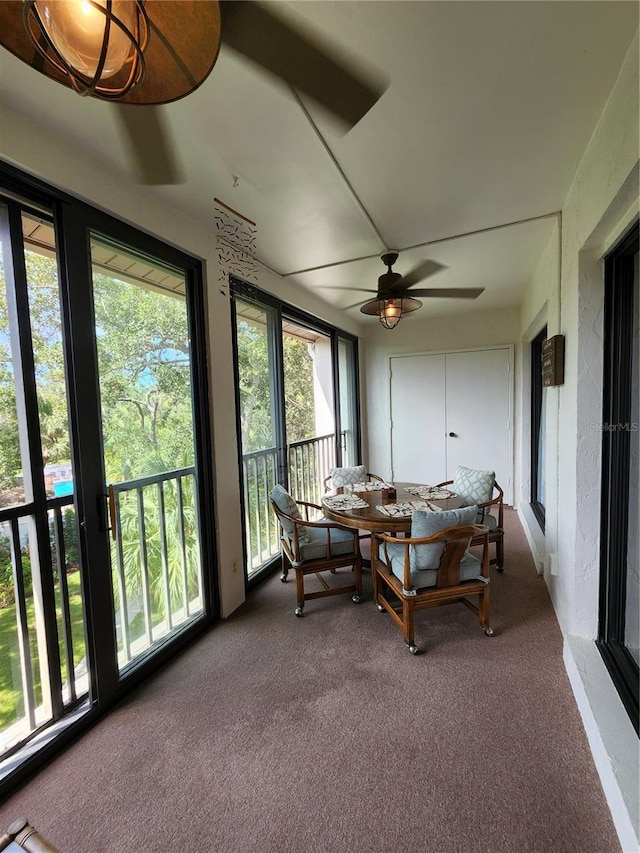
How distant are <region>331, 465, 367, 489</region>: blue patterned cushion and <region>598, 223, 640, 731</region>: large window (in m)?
2.01

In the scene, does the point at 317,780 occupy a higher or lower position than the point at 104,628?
lower

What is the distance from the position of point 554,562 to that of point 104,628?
2.70 metres

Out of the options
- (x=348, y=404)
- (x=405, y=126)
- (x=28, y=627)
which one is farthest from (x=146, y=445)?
(x=348, y=404)

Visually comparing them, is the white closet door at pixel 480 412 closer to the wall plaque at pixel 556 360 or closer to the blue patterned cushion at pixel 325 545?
the wall plaque at pixel 556 360

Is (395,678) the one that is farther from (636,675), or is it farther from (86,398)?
(86,398)

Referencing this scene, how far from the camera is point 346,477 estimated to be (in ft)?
11.4

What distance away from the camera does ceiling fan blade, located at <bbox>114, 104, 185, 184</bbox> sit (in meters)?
1.35

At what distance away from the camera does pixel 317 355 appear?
4.62 meters

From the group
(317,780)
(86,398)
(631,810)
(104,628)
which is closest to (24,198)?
(86,398)

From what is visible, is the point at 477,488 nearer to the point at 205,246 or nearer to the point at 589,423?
the point at 589,423

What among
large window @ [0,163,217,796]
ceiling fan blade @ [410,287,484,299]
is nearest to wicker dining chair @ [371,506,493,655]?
large window @ [0,163,217,796]

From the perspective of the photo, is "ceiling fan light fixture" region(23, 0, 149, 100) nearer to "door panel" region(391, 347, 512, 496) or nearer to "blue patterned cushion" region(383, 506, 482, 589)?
"blue patterned cushion" region(383, 506, 482, 589)

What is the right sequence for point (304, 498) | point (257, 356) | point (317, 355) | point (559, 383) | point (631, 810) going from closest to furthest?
point (631, 810) < point (559, 383) < point (257, 356) < point (304, 498) < point (317, 355)

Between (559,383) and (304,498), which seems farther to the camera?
(304,498)
